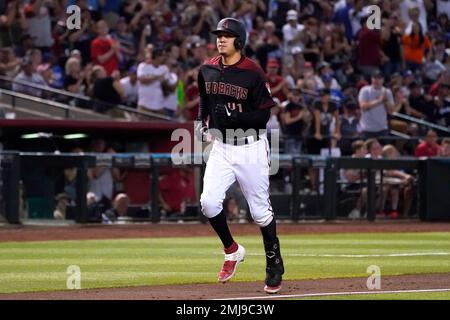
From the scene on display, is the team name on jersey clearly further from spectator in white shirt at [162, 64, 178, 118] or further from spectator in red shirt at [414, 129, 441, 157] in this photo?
spectator in red shirt at [414, 129, 441, 157]

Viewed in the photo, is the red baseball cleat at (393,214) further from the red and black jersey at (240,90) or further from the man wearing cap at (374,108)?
the red and black jersey at (240,90)

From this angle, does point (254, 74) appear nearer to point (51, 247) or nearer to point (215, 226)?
point (215, 226)

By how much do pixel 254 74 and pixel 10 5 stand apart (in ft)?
44.6

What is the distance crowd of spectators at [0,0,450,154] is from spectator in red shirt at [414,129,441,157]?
3.13 ft

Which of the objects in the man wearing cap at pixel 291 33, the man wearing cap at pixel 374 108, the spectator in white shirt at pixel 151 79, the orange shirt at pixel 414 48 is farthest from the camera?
the orange shirt at pixel 414 48

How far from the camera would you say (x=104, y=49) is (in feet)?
74.3

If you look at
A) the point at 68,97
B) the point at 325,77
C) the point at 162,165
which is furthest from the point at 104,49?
the point at 325,77

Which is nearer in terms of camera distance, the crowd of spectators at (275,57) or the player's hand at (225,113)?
the player's hand at (225,113)

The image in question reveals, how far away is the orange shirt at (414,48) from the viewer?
27641mm

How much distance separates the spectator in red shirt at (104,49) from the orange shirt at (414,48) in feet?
26.6

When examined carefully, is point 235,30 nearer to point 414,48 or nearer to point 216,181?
point 216,181

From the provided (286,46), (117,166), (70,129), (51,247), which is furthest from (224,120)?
(286,46)

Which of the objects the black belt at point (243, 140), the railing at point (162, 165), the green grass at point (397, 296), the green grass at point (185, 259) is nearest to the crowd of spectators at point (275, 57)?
the railing at point (162, 165)
